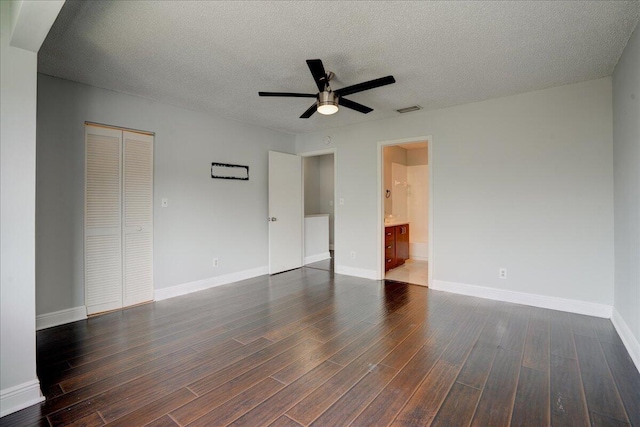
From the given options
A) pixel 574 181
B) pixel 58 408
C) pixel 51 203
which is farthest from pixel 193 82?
pixel 574 181

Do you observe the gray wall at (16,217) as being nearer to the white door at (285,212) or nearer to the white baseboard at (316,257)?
the white door at (285,212)

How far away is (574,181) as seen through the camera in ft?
10.7

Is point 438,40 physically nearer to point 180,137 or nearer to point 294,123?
point 294,123

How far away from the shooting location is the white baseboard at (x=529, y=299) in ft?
10.4

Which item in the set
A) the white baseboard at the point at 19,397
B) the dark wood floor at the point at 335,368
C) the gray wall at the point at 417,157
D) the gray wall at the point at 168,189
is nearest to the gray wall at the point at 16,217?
the white baseboard at the point at 19,397

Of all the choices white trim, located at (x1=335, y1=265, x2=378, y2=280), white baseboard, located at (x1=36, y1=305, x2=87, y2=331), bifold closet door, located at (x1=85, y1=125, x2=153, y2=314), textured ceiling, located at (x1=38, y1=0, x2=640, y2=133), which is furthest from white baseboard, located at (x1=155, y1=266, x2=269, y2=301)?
textured ceiling, located at (x1=38, y1=0, x2=640, y2=133)

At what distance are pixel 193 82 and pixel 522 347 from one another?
13.3 feet

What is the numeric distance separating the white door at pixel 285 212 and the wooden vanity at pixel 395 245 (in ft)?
5.33

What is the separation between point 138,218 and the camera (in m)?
3.63

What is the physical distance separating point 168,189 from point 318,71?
2.58m

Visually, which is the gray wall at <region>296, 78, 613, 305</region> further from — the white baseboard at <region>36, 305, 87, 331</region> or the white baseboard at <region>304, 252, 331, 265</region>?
the white baseboard at <region>36, 305, 87, 331</region>

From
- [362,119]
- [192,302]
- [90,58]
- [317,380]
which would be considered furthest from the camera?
[362,119]

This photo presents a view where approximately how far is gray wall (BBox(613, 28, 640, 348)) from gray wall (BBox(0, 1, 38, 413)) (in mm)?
4213

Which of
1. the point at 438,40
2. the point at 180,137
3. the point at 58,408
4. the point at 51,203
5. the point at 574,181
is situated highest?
the point at 438,40
